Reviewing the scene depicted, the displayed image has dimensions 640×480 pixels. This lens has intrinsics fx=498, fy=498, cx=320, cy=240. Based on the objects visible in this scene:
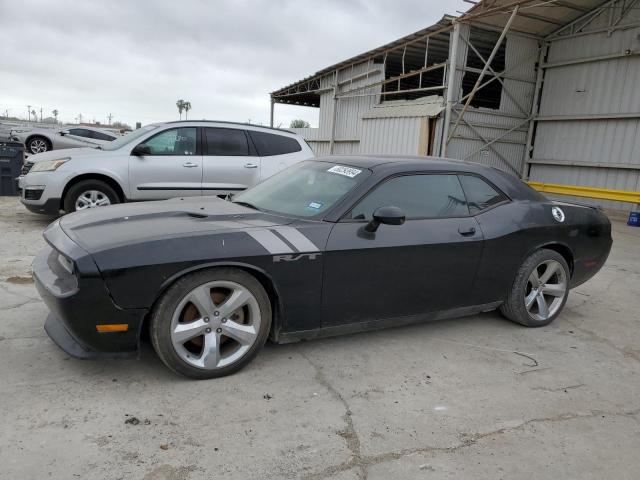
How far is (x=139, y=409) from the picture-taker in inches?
106

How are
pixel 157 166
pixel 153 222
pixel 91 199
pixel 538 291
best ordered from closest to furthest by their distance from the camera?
pixel 153 222 < pixel 538 291 < pixel 91 199 < pixel 157 166

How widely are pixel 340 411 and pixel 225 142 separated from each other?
593 cm

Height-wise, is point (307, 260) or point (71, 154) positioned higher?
point (71, 154)

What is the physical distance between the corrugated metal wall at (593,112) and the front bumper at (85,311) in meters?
13.8

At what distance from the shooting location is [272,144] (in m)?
8.30

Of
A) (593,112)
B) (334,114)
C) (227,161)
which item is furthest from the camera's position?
(334,114)

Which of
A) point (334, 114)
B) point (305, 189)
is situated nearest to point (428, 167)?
point (305, 189)

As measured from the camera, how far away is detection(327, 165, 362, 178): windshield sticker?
3.72 meters

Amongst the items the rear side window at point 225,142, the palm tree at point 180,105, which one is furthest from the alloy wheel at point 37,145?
the palm tree at point 180,105

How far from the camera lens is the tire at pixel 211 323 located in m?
2.85

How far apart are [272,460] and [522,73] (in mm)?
15577

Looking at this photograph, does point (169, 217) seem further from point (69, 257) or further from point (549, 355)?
point (549, 355)

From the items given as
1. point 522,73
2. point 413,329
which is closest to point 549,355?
point 413,329

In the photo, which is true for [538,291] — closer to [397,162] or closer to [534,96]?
[397,162]
